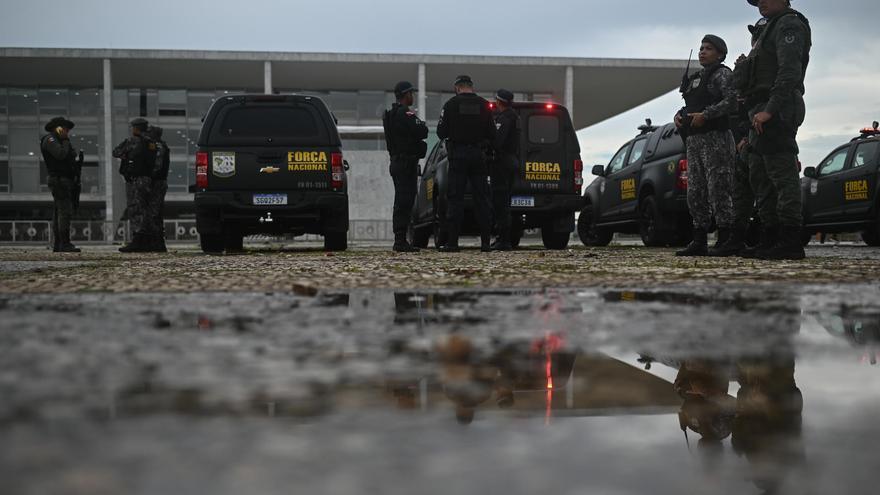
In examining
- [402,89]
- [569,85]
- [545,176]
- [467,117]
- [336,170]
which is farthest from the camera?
[569,85]

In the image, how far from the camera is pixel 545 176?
1156 cm

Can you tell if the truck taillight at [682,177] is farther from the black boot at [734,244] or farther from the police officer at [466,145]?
the black boot at [734,244]

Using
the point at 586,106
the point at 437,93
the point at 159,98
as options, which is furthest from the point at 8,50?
the point at 586,106

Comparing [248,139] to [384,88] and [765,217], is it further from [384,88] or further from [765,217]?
[384,88]

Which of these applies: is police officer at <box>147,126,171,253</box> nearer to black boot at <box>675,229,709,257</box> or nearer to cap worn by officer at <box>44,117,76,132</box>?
cap worn by officer at <box>44,117,76,132</box>

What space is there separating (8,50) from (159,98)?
7.54 meters

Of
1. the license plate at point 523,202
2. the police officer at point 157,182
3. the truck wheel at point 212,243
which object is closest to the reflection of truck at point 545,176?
the license plate at point 523,202

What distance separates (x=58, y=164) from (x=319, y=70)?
96.1 feet

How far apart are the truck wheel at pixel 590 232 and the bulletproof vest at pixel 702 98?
6.57 meters

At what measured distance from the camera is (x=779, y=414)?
1048 millimetres

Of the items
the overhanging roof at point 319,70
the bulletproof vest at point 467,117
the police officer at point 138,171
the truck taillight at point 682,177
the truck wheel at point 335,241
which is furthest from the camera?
the overhanging roof at point 319,70

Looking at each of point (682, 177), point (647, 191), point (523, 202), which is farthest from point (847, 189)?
point (523, 202)

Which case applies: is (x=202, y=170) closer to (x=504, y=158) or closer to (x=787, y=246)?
(x=504, y=158)

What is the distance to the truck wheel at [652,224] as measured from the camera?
11945 mm
